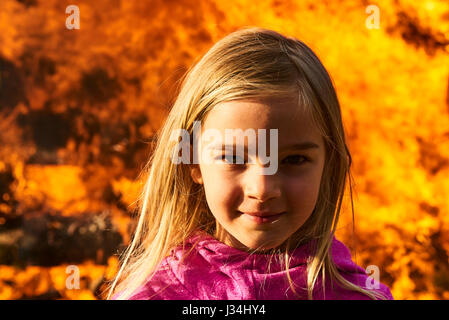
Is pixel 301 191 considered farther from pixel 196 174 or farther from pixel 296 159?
pixel 196 174

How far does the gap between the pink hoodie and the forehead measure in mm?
315

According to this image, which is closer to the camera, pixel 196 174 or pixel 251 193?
pixel 251 193

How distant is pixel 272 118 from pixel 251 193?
0.17 meters

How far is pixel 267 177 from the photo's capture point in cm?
124

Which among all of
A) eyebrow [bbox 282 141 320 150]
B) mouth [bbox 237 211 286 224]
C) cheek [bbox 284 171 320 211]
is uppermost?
eyebrow [bbox 282 141 320 150]

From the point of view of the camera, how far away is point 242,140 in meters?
1.26

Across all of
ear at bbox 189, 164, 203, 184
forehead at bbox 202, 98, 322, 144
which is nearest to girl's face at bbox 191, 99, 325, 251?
forehead at bbox 202, 98, 322, 144

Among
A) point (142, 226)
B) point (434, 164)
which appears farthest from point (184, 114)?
point (434, 164)

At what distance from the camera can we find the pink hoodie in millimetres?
1387

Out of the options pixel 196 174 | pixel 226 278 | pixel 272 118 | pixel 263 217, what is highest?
pixel 272 118

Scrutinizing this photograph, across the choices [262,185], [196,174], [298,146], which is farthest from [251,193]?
[196,174]

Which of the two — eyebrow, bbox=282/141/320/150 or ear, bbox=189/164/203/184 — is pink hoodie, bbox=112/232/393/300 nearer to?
ear, bbox=189/164/203/184

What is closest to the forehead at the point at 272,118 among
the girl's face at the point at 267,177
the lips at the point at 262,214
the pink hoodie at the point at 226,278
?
the girl's face at the point at 267,177
